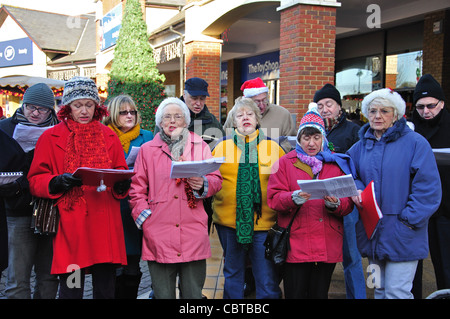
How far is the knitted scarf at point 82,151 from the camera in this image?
116 inches

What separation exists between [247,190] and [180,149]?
652 mm

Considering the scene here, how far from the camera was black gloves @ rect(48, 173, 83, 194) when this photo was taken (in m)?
2.72

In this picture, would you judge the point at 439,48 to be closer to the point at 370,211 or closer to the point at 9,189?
the point at 370,211

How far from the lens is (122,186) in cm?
302

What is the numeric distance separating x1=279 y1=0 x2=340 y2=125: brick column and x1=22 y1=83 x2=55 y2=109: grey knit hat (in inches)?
181

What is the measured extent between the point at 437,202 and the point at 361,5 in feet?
25.1

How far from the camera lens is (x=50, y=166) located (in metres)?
2.93

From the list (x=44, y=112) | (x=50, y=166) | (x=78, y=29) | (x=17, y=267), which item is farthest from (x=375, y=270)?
(x=78, y=29)

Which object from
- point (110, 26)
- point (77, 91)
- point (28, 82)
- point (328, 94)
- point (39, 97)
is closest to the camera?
point (77, 91)

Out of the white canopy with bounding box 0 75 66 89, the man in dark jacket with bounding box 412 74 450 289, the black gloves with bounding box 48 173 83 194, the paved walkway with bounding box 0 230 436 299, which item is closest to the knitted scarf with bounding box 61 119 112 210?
the black gloves with bounding box 48 173 83 194

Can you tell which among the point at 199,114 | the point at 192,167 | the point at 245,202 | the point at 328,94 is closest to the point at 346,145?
the point at 328,94

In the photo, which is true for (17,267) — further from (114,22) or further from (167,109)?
(114,22)

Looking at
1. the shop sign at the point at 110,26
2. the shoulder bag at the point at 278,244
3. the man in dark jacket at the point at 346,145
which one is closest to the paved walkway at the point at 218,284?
the man in dark jacket at the point at 346,145
